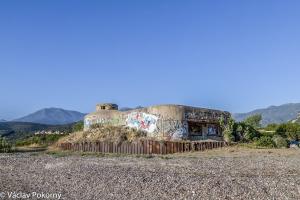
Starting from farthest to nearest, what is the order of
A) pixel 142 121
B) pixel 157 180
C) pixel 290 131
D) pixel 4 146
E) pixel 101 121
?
pixel 290 131
pixel 101 121
pixel 142 121
pixel 4 146
pixel 157 180

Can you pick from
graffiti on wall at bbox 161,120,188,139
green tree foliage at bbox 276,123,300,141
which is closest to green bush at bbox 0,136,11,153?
graffiti on wall at bbox 161,120,188,139

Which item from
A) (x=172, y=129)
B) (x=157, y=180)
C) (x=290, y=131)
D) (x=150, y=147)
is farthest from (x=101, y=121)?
(x=290, y=131)

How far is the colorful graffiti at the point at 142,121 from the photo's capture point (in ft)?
138

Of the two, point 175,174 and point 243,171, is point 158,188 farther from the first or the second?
point 243,171

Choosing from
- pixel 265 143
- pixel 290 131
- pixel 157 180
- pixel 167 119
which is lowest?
pixel 157 180

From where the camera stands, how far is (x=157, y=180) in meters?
17.9

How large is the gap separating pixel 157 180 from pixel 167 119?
23.9 m

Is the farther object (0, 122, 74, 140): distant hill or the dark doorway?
(0, 122, 74, 140): distant hill

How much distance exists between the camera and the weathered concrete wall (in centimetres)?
4172

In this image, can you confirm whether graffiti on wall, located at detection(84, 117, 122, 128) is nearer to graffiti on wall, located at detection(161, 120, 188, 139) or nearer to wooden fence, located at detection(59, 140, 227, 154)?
graffiti on wall, located at detection(161, 120, 188, 139)

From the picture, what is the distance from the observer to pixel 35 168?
76.4 feet

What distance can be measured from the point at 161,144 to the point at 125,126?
991cm

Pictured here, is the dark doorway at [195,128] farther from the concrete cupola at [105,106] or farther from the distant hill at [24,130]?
the distant hill at [24,130]

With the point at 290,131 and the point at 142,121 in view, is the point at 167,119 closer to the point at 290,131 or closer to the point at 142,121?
the point at 142,121
